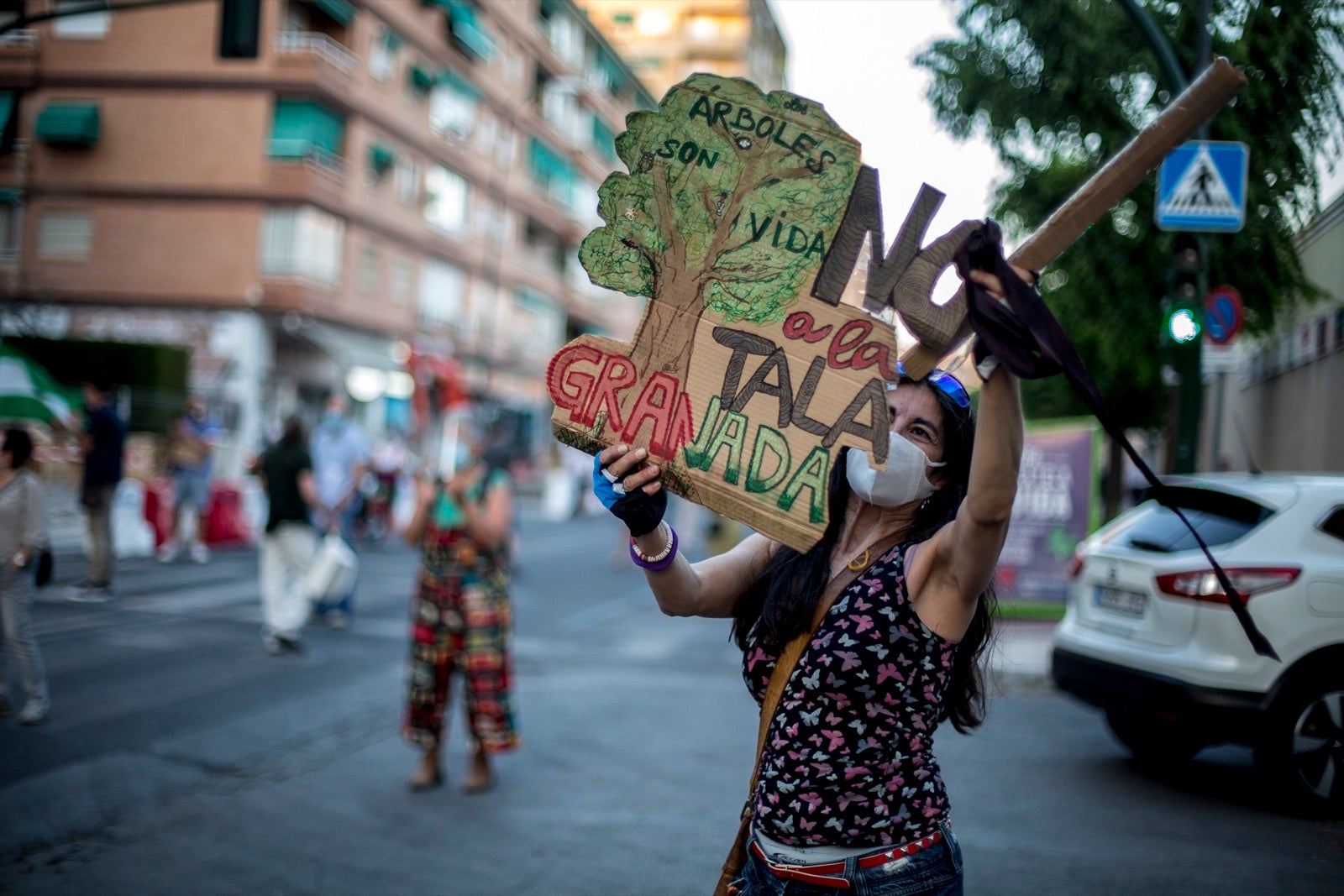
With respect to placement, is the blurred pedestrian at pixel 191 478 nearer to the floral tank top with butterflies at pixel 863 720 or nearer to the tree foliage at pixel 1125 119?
the tree foliage at pixel 1125 119

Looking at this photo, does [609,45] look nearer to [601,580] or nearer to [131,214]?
[131,214]

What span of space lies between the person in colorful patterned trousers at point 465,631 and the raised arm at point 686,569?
384cm

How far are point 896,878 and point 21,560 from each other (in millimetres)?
6910

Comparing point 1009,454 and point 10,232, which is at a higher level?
point 10,232

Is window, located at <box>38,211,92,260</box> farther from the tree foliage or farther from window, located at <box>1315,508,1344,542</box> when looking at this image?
window, located at <box>1315,508,1344,542</box>

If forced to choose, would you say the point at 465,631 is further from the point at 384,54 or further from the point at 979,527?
the point at 384,54

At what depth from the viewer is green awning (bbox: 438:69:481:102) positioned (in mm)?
37969

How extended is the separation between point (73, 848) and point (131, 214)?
2945 centimetres

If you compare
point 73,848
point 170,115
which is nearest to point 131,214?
point 170,115

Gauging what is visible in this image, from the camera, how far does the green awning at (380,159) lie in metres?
33.6

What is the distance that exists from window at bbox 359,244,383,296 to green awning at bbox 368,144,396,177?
2.16 m

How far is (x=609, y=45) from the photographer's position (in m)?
55.4

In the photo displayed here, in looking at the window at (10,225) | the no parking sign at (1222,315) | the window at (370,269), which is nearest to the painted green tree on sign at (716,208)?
the no parking sign at (1222,315)

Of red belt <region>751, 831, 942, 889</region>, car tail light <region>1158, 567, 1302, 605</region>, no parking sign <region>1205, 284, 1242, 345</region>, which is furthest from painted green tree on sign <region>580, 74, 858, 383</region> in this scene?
no parking sign <region>1205, 284, 1242, 345</region>
